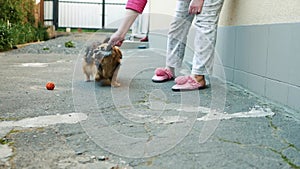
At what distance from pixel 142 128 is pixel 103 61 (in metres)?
0.96

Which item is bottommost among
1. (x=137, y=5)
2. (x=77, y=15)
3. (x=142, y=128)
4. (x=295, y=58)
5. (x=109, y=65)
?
(x=142, y=128)

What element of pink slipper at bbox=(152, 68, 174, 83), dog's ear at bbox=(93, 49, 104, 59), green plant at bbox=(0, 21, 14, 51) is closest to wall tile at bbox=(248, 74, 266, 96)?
pink slipper at bbox=(152, 68, 174, 83)

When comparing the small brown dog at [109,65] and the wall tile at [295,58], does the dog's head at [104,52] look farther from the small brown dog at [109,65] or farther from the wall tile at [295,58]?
the wall tile at [295,58]

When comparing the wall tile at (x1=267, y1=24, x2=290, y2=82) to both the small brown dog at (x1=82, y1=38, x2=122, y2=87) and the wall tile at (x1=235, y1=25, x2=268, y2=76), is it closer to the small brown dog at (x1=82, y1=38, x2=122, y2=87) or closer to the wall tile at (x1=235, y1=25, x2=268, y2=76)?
the wall tile at (x1=235, y1=25, x2=268, y2=76)

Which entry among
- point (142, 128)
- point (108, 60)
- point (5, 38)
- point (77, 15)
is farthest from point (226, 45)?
point (77, 15)

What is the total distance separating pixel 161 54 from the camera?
16.3 ft

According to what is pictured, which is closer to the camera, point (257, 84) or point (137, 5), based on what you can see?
point (137, 5)

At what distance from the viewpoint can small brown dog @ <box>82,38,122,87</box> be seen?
2.34 metres

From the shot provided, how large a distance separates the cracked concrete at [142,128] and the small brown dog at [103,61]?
0.08m

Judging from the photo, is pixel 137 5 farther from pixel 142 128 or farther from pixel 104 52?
pixel 142 128

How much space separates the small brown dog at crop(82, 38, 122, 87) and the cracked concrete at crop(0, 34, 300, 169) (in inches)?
3.2

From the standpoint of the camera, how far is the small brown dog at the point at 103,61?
234cm

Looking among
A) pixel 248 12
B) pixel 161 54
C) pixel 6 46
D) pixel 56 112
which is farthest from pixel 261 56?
pixel 6 46

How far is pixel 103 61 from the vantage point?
235 cm
